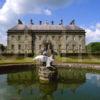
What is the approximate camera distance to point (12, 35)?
7288cm

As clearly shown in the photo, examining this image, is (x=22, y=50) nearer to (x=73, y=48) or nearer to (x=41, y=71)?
(x=73, y=48)

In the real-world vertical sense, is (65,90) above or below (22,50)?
below

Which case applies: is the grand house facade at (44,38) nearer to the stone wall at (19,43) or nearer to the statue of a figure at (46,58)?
the stone wall at (19,43)

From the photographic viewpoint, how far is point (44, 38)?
73.0m

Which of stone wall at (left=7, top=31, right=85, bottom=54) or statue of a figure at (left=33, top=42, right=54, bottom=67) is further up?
stone wall at (left=7, top=31, right=85, bottom=54)

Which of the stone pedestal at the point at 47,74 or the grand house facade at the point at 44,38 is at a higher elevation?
the grand house facade at the point at 44,38

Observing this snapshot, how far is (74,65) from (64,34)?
34.8m

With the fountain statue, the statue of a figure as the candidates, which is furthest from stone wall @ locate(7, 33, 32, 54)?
the fountain statue

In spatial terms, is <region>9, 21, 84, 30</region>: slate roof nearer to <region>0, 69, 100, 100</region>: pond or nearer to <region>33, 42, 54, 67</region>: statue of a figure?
<region>33, 42, 54, 67</region>: statue of a figure

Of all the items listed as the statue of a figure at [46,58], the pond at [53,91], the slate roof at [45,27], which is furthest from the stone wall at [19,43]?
the pond at [53,91]

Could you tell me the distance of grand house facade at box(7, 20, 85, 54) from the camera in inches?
2862

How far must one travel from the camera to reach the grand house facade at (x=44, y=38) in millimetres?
72688

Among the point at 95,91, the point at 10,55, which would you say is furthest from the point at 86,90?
the point at 10,55

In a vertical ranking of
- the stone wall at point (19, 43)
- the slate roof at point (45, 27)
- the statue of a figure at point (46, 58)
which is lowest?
the statue of a figure at point (46, 58)
